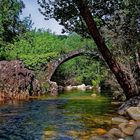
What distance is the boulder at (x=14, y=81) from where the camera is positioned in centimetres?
3825

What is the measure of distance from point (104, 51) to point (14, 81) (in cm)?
1968

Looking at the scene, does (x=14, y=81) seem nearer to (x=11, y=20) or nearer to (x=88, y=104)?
(x=88, y=104)

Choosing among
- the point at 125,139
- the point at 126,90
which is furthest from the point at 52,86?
the point at 125,139

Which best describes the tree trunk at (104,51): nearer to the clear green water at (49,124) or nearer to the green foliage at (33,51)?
the clear green water at (49,124)

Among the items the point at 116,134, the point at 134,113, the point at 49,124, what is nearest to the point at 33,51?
the point at 49,124

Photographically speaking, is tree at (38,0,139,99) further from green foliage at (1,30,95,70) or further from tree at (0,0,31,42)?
tree at (0,0,31,42)

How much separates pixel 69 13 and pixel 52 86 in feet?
101

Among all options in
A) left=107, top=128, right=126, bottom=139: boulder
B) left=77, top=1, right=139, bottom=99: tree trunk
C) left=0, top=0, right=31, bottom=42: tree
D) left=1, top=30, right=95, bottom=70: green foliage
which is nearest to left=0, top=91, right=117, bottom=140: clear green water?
left=107, top=128, right=126, bottom=139: boulder

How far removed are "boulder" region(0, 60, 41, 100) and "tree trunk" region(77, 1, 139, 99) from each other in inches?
687

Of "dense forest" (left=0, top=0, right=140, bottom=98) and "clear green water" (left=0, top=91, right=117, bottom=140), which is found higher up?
"dense forest" (left=0, top=0, right=140, bottom=98)

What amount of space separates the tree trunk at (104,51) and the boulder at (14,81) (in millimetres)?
17460

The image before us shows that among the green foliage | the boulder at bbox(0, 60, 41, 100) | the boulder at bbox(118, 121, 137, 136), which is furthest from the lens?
the green foliage

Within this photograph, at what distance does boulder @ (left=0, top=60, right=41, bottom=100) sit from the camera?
38.2 meters

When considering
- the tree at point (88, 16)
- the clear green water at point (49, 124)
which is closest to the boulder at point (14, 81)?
the clear green water at point (49, 124)
